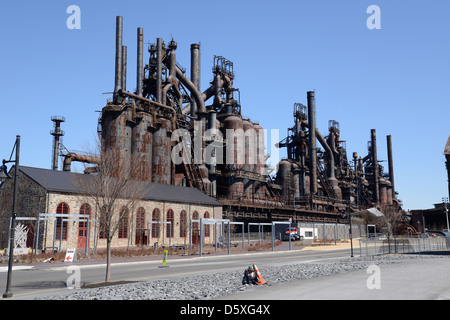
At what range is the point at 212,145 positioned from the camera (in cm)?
6181

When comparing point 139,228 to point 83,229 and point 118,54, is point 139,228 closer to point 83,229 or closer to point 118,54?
point 83,229

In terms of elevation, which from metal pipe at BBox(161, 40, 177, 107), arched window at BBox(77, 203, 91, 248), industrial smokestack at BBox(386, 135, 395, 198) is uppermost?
metal pipe at BBox(161, 40, 177, 107)

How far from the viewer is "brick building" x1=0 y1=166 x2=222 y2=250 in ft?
108

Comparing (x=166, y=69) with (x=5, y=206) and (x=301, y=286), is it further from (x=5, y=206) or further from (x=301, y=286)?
(x=301, y=286)

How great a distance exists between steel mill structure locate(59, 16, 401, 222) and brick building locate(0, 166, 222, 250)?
3.74 metres

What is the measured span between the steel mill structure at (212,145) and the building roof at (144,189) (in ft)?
7.49

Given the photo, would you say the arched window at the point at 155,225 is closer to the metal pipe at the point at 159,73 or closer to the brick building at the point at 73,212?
the brick building at the point at 73,212

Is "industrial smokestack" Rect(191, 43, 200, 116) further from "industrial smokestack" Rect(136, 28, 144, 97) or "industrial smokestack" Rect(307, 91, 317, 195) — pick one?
"industrial smokestack" Rect(307, 91, 317, 195)

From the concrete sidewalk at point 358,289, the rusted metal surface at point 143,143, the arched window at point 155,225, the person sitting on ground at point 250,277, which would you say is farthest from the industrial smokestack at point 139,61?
the concrete sidewalk at point 358,289

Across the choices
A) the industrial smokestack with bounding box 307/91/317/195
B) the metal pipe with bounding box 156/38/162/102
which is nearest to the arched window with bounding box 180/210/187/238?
the metal pipe with bounding box 156/38/162/102

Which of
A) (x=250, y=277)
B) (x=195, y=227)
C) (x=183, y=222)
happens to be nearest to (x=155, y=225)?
(x=183, y=222)

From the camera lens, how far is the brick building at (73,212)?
1293 inches
